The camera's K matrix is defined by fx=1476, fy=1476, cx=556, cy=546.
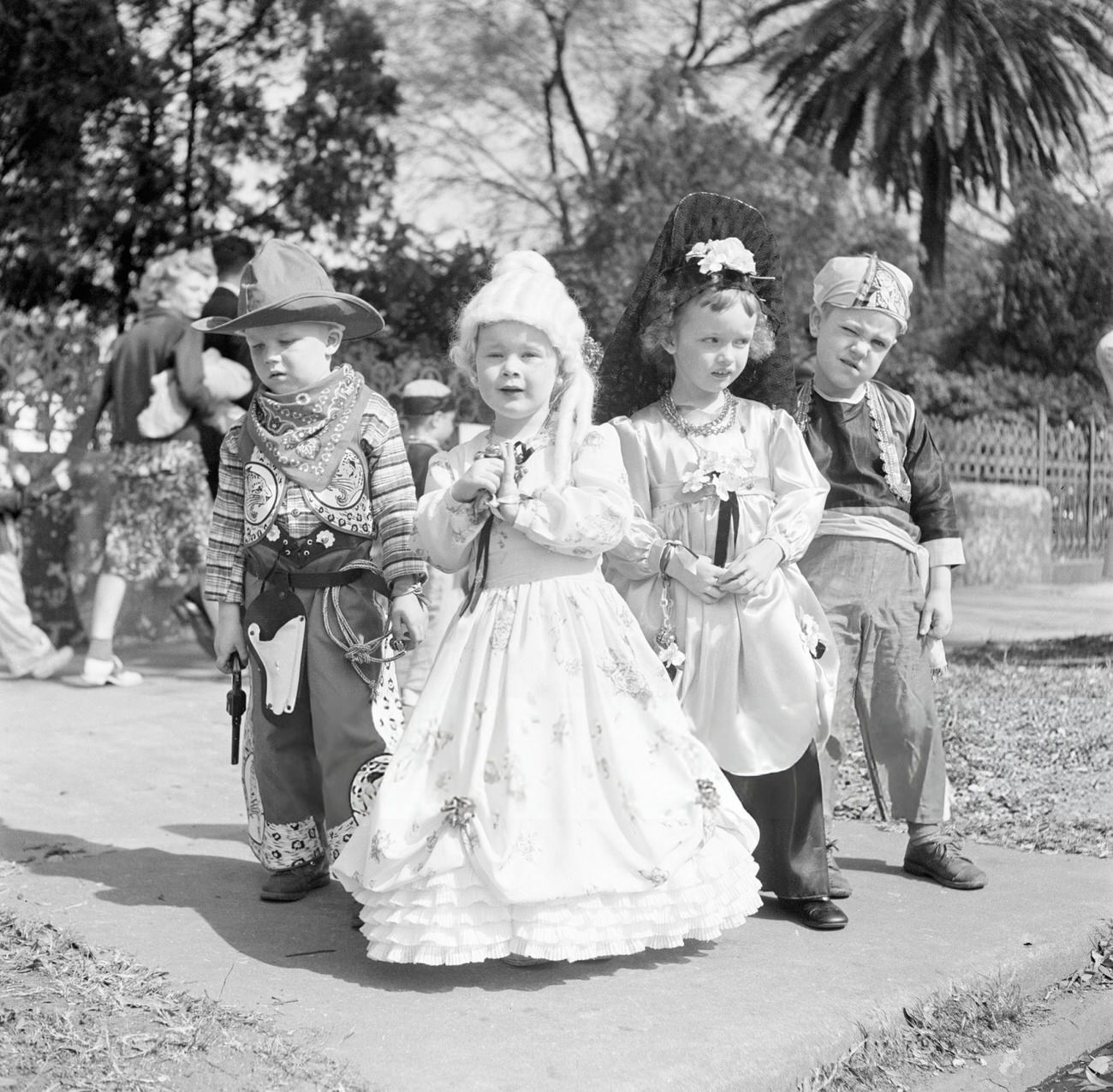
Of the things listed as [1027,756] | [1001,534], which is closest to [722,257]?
[1027,756]

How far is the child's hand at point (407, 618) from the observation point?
3.74 m

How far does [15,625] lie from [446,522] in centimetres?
466

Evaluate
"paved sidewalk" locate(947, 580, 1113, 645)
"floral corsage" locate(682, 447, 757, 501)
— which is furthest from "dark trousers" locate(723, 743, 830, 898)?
"paved sidewalk" locate(947, 580, 1113, 645)

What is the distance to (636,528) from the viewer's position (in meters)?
3.67

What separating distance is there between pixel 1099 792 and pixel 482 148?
1940 cm

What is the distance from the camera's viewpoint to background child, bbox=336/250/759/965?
10.2 feet

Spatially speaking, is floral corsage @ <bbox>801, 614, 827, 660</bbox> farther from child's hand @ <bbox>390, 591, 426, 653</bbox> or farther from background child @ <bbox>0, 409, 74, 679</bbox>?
background child @ <bbox>0, 409, 74, 679</bbox>

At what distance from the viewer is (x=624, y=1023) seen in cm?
295

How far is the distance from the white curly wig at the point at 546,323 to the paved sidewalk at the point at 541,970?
46.8 inches

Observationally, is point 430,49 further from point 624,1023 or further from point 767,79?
point 624,1023

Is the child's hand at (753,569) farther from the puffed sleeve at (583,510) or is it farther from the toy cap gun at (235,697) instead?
the toy cap gun at (235,697)

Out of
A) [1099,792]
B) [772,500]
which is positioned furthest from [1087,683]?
[772,500]

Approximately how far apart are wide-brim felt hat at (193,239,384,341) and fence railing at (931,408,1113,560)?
1243 centimetres

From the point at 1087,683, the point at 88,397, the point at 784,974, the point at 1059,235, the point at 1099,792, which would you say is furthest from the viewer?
the point at 1059,235
